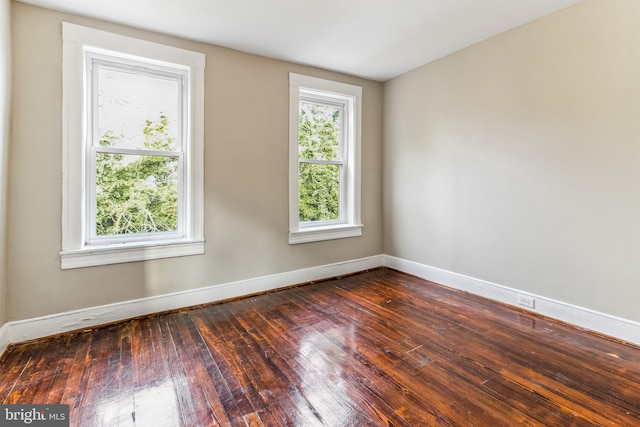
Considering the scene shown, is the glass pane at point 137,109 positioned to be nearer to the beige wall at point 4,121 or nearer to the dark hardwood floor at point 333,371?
the beige wall at point 4,121

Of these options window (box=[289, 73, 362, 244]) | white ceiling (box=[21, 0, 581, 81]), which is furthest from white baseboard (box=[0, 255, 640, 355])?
white ceiling (box=[21, 0, 581, 81])

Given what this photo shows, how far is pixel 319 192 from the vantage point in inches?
159

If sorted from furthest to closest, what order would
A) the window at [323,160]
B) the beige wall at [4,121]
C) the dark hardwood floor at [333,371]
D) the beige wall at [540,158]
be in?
the window at [323,160] → the beige wall at [540,158] → the beige wall at [4,121] → the dark hardwood floor at [333,371]

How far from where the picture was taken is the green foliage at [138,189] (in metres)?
2.76

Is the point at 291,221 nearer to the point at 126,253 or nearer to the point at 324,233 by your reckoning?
the point at 324,233

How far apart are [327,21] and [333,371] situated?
2.78 metres

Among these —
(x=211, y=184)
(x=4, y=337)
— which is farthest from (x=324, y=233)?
(x=4, y=337)

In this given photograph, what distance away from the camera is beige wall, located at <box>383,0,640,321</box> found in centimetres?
234

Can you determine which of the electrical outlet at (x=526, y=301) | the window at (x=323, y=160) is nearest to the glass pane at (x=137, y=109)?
the window at (x=323, y=160)

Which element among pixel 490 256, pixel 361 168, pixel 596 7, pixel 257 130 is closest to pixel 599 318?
pixel 490 256

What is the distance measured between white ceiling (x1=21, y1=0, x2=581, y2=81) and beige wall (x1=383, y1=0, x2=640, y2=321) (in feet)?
1.01

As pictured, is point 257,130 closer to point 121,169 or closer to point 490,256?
point 121,169

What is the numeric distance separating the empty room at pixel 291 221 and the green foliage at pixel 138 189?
2 centimetres

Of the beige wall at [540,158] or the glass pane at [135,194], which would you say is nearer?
the beige wall at [540,158]
